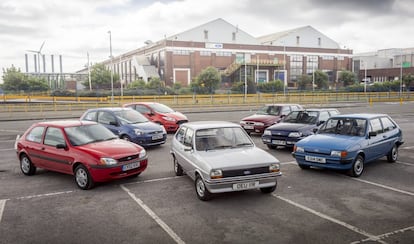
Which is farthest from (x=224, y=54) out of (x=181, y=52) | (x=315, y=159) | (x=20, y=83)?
(x=315, y=159)

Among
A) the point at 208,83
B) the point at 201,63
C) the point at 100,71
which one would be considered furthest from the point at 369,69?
the point at 100,71

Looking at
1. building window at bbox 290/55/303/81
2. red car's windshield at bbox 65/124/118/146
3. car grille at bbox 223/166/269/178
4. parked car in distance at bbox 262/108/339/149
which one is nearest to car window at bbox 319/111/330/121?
parked car in distance at bbox 262/108/339/149

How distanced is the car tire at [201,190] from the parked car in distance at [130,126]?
538 centimetres

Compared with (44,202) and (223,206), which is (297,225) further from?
(44,202)

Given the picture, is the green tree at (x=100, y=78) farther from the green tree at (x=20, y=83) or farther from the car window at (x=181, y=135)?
the car window at (x=181, y=135)

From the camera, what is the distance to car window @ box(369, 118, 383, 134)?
353 inches

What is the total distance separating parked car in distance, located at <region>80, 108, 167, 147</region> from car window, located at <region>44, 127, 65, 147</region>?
360cm

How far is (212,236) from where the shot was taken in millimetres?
5000

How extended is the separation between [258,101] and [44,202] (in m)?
39.9

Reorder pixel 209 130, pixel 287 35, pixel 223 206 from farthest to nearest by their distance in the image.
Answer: pixel 287 35 < pixel 209 130 < pixel 223 206

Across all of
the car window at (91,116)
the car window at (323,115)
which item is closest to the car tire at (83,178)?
the car window at (91,116)

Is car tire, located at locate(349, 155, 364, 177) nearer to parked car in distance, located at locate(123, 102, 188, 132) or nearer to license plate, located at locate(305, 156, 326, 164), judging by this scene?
license plate, located at locate(305, 156, 326, 164)

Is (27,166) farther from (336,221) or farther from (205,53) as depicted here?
(205,53)

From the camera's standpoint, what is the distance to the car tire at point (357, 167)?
8125mm
